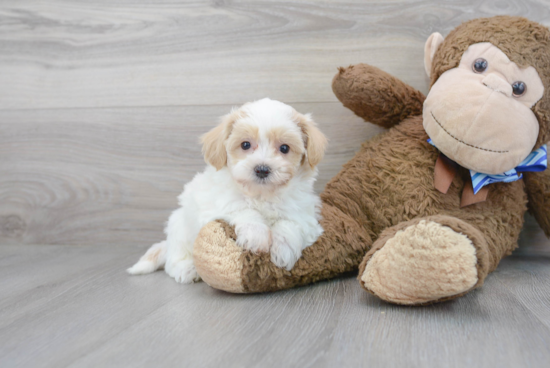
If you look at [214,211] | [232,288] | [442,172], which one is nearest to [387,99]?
[442,172]

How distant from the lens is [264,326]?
3.17 ft

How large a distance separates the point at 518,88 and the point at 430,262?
0.61m

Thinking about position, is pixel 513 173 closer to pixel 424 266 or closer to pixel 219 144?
pixel 424 266

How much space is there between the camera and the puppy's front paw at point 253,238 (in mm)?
1180

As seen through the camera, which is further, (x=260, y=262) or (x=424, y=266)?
(x=260, y=262)

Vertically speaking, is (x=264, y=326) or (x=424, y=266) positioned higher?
(x=424, y=266)

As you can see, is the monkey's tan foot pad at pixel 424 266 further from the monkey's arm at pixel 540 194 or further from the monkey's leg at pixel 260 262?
the monkey's arm at pixel 540 194

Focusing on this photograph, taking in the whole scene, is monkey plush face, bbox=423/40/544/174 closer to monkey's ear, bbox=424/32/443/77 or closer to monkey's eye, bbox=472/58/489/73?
monkey's eye, bbox=472/58/489/73

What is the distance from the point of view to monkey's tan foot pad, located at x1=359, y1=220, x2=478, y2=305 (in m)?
0.97

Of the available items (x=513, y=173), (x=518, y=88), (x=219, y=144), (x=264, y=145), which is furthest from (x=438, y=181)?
(x=219, y=144)

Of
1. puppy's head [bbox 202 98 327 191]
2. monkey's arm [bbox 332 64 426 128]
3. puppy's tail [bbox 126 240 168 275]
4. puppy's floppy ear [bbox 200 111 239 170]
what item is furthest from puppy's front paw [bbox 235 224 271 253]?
monkey's arm [bbox 332 64 426 128]

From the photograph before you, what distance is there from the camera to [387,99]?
1.49 m

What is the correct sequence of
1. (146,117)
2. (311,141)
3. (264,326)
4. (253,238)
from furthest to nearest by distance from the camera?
(146,117) < (311,141) < (253,238) < (264,326)

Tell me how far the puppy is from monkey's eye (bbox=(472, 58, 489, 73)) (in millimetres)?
494
